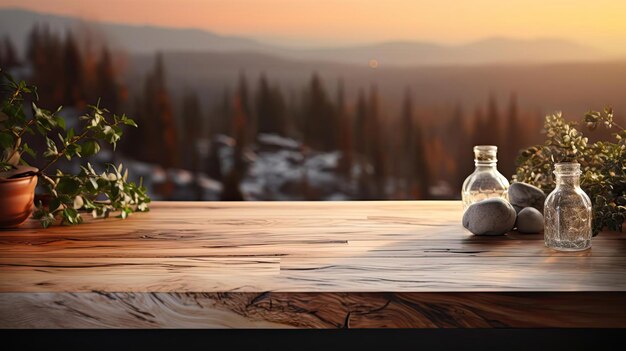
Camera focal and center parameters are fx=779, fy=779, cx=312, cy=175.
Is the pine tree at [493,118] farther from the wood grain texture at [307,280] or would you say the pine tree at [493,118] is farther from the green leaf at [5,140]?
the green leaf at [5,140]

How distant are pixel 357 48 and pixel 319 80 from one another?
0.54 ft

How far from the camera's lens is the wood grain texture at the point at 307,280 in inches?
44.4

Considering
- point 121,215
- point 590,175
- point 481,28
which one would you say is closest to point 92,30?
point 121,215

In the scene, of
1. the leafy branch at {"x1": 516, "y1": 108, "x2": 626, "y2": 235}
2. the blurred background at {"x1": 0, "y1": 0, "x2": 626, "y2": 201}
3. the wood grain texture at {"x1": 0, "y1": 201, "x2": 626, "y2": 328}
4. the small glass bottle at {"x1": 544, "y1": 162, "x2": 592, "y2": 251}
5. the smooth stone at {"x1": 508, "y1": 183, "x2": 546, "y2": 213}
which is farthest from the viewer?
the blurred background at {"x1": 0, "y1": 0, "x2": 626, "y2": 201}

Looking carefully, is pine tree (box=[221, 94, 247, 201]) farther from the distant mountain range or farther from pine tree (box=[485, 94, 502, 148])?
pine tree (box=[485, 94, 502, 148])

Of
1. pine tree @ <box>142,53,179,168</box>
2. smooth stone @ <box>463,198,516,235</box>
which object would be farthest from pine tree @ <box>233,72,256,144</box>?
smooth stone @ <box>463,198,516,235</box>

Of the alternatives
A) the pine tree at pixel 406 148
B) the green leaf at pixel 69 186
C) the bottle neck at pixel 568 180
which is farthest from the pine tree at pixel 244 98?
the bottle neck at pixel 568 180

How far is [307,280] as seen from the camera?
3.93 feet

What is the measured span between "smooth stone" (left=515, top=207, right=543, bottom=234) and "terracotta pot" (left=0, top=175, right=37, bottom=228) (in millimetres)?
1043

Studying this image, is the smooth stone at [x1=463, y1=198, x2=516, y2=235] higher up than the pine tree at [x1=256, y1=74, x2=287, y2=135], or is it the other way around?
the pine tree at [x1=256, y1=74, x2=287, y2=135]

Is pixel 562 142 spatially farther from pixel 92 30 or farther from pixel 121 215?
pixel 92 30

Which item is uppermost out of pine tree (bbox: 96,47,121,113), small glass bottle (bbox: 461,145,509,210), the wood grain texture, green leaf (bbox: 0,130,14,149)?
pine tree (bbox: 96,47,121,113)

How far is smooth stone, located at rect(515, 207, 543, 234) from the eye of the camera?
5.15ft

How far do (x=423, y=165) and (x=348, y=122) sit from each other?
0.97 feet
